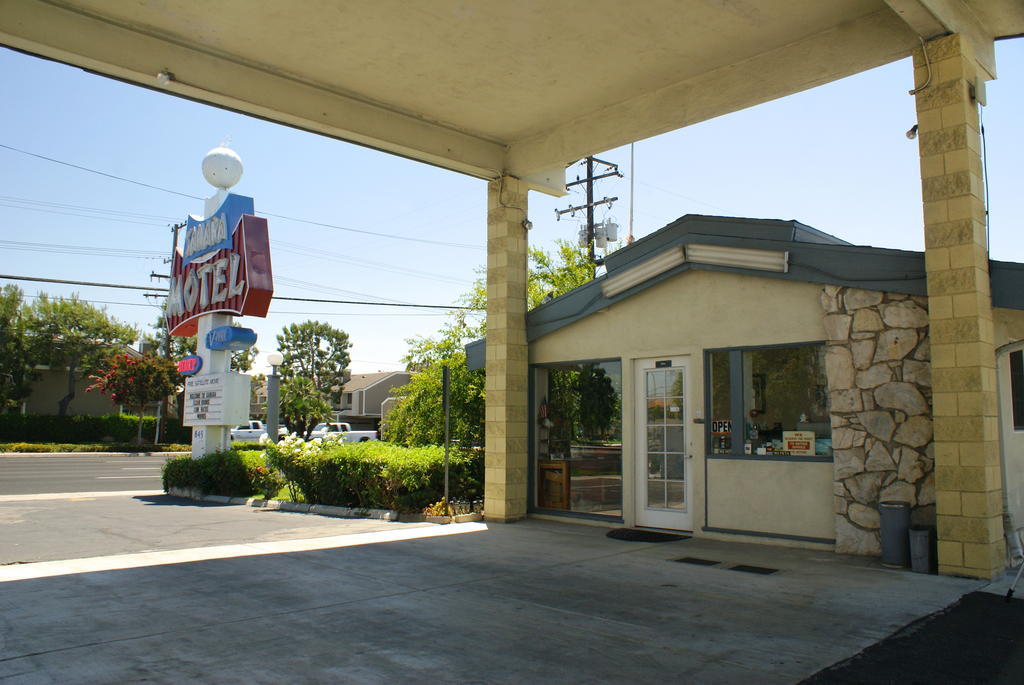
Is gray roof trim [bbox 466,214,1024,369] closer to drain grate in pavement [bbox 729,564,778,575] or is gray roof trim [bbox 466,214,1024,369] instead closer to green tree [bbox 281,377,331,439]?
drain grate in pavement [bbox 729,564,778,575]

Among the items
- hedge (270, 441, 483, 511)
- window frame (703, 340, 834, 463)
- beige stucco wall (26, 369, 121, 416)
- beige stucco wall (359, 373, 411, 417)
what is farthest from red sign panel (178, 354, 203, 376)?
beige stucco wall (359, 373, 411, 417)

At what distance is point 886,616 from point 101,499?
17.0 metres

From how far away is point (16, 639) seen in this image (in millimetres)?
5395

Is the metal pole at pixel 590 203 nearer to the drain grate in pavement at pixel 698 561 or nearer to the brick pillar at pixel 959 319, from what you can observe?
the brick pillar at pixel 959 319

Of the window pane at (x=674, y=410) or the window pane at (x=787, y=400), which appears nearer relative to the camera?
the window pane at (x=787, y=400)

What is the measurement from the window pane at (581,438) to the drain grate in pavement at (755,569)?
10.5 feet

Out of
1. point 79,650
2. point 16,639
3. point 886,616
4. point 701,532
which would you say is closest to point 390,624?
point 79,650

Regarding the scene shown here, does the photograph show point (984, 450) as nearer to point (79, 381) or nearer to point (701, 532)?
point (701, 532)

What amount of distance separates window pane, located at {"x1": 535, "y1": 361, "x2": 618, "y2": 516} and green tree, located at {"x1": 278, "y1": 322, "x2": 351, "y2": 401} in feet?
198

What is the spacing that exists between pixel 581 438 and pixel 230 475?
9.51 meters

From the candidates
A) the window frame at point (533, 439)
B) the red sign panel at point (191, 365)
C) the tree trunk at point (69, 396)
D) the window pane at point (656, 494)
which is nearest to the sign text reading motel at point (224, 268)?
the red sign panel at point (191, 365)

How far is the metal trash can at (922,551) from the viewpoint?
790 cm

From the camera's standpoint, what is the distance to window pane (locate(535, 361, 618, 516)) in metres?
11.7

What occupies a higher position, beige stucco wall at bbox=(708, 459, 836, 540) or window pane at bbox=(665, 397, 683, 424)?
window pane at bbox=(665, 397, 683, 424)
